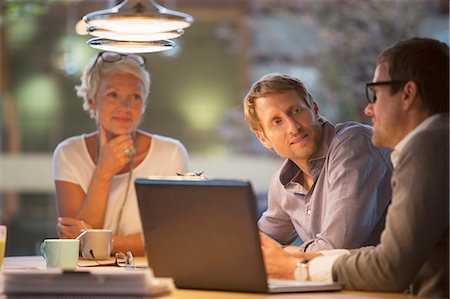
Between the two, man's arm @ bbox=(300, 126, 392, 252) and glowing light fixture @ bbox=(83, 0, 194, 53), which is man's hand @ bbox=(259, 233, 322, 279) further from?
glowing light fixture @ bbox=(83, 0, 194, 53)

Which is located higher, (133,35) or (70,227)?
(133,35)

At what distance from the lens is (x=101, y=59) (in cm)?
397

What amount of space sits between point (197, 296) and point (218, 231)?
16 cm

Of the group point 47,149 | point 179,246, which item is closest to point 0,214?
point 47,149

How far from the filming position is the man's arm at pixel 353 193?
2.85m

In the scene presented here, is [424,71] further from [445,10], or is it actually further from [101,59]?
[445,10]

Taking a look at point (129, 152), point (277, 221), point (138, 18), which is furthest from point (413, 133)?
point (129, 152)

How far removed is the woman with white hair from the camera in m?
3.86

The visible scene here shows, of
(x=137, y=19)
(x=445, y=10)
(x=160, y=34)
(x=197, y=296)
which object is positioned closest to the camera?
(x=197, y=296)

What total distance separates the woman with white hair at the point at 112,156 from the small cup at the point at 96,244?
483 millimetres

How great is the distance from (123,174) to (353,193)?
1.29 meters

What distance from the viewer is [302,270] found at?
253 centimetres

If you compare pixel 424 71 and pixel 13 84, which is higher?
pixel 424 71

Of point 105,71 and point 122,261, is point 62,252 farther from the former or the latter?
point 105,71
